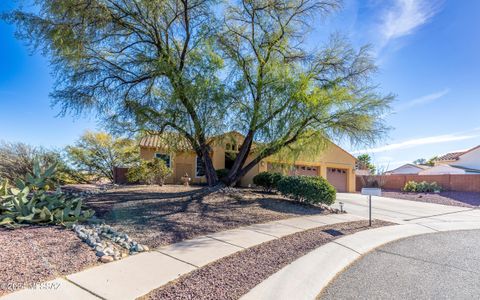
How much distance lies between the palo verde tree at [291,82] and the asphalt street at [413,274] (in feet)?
16.3

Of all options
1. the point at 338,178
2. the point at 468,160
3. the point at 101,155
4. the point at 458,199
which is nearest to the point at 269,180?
the point at 338,178

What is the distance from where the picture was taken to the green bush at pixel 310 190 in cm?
1051

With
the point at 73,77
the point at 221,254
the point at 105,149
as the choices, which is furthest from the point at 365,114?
the point at 105,149

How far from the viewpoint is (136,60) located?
32.9 ft

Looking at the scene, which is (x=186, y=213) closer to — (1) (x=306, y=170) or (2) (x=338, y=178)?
(1) (x=306, y=170)

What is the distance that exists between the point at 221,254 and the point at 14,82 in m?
10.5

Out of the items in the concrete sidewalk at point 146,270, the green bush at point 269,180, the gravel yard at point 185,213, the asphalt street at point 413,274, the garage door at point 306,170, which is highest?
the garage door at point 306,170

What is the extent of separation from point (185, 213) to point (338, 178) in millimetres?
19738

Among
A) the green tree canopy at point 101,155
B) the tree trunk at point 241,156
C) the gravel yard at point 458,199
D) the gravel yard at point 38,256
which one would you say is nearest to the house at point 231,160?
the tree trunk at point 241,156

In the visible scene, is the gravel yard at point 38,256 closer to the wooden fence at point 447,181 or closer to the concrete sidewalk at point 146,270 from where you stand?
the concrete sidewalk at point 146,270

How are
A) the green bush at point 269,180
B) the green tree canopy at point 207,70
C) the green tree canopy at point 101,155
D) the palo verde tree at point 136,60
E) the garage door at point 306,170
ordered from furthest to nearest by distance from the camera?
the garage door at point 306,170 → the green tree canopy at point 101,155 → the green bush at point 269,180 → the green tree canopy at point 207,70 → the palo verde tree at point 136,60

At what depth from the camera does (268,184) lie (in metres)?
14.8

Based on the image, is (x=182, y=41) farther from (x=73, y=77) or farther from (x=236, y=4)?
(x=73, y=77)

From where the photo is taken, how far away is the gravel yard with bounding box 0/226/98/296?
3.43 m
